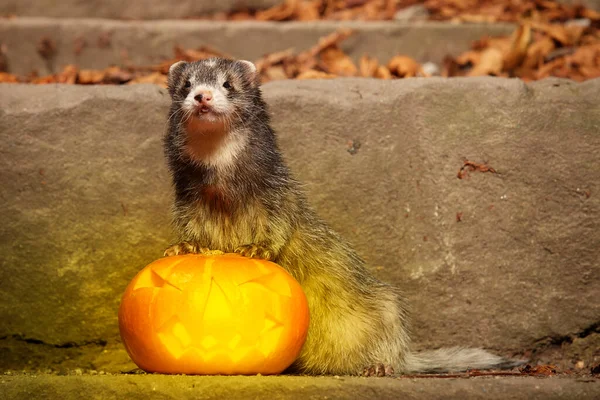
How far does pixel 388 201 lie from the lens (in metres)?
5.09

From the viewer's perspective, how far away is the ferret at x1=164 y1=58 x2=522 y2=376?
14.2 ft

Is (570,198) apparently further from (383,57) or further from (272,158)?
(383,57)

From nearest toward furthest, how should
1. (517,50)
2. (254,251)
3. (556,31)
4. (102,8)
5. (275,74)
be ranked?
(254,251), (275,74), (517,50), (556,31), (102,8)

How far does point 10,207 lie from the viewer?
497 centimetres

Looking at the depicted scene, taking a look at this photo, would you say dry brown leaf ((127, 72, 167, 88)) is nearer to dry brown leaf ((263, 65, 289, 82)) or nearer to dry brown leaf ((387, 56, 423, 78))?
dry brown leaf ((263, 65, 289, 82))

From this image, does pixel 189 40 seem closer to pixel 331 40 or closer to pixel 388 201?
pixel 331 40

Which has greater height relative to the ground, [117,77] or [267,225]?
[117,77]

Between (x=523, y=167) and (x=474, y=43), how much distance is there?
81.2 inches

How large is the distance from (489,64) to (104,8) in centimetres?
351

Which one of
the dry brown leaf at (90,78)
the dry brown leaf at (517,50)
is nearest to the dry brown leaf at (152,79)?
the dry brown leaf at (90,78)

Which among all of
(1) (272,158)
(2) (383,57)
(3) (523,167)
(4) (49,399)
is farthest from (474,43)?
(4) (49,399)

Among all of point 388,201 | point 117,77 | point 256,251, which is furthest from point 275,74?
point 256,251

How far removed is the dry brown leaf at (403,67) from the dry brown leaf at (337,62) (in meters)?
0.29

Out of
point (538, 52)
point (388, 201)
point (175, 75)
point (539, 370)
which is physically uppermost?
point (175, 75)
